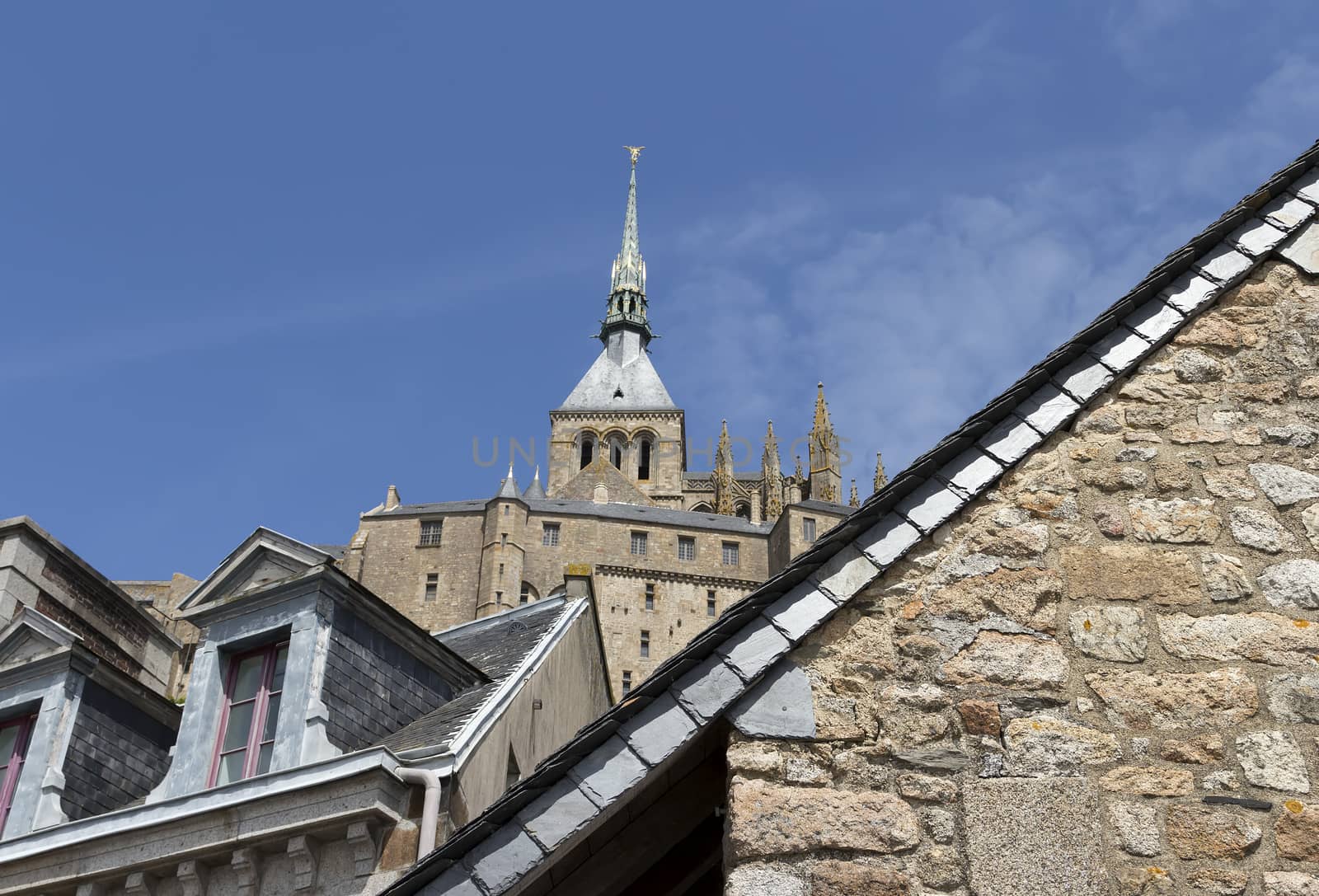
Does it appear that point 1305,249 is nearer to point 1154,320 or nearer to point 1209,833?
point 1154,320

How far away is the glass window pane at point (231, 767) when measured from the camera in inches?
390

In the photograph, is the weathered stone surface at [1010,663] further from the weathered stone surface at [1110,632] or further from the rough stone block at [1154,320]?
the rough stone block at [1154,320]

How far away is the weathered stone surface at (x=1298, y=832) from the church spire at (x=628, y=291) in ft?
361

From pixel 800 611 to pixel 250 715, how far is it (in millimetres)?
6755

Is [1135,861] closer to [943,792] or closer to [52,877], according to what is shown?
[943,792]

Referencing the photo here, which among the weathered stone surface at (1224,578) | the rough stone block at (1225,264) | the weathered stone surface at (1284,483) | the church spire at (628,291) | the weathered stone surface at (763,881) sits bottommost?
the weathered stone surface at (763,881)

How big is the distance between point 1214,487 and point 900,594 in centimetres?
120

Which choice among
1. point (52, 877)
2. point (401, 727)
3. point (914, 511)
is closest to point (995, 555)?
point (914, 511)

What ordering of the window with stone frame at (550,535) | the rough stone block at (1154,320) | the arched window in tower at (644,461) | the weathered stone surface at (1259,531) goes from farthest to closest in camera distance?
the arched window in tower at (644,461) < the window with stone frame at (550,535) < the rough stone block at (1154,320) < the weathered stone surface at (1259,531)

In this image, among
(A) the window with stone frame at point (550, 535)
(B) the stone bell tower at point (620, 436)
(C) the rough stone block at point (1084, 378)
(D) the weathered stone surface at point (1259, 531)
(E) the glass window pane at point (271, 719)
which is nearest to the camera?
(D) the weathered stone surface at point (1259, 531)

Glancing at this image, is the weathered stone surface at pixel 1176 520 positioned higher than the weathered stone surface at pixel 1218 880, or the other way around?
the weathered stone surface at pixel 1176 520

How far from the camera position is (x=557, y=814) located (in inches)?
168

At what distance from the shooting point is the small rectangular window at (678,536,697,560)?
243 feet

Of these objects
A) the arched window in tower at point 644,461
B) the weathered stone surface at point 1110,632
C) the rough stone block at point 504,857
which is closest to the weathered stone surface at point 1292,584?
the weathered stone surface at point 1110,632
